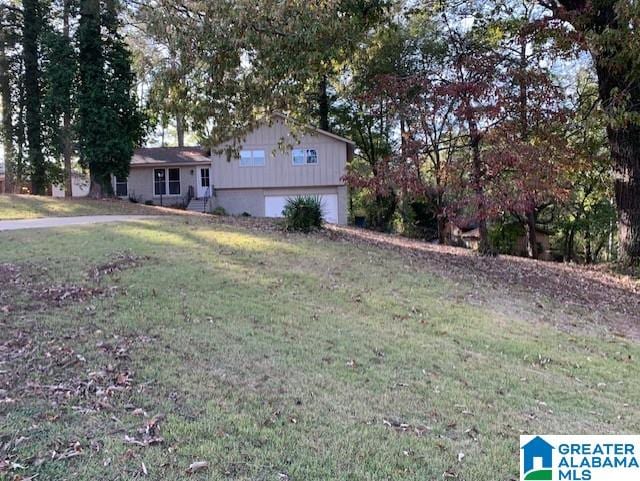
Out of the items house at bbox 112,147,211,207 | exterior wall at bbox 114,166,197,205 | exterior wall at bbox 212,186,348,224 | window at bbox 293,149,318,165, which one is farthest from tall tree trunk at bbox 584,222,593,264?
exterior wall at bbox 114,166,197,205

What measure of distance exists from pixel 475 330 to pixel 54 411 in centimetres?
497

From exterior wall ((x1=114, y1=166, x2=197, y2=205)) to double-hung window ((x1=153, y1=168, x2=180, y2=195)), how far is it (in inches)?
8.4

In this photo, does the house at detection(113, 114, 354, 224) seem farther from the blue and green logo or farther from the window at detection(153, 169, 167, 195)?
the blue and green logo

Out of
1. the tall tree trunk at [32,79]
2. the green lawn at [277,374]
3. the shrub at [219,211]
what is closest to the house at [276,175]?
the shrub at [219,211]

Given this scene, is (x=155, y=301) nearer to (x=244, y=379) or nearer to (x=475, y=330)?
(x=244, y=379)

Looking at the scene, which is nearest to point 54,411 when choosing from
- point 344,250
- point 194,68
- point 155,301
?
point 155,301

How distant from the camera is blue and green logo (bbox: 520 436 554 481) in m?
3.16

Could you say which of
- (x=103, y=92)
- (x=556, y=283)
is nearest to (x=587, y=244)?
(x=556, y=283)

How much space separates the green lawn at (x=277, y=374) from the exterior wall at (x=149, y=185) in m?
20.0

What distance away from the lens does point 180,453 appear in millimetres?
3080

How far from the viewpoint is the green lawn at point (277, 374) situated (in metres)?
3.15

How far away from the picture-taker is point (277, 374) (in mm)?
4520

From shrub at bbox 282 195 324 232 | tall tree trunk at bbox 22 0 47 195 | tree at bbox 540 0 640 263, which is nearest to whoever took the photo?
tree at bbox 540 0 640 263

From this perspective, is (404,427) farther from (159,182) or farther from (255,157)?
(159,182)
